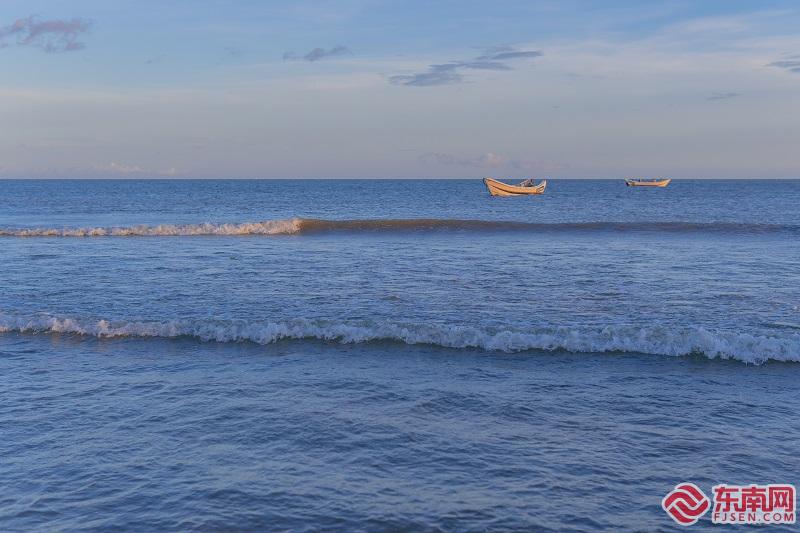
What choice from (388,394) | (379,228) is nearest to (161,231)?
(379,228)

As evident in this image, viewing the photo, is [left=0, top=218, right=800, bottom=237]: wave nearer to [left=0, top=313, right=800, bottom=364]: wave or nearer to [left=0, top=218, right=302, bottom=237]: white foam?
[left=0, top=218, right=302, bottom=237]: white foam

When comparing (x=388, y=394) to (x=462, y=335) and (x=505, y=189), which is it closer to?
(x=462, y=335)

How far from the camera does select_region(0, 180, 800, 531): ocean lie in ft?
25.4

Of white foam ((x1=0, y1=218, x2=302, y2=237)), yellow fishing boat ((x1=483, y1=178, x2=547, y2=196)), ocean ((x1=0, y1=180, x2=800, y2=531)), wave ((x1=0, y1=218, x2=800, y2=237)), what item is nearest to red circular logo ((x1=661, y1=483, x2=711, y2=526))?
ocean ((x1=0, y1=180, x2=800, y2=531))

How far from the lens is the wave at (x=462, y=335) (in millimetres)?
13922

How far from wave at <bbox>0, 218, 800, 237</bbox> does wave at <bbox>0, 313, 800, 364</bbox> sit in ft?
86.8

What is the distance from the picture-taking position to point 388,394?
37.4 ft

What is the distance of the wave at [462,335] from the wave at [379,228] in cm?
2647

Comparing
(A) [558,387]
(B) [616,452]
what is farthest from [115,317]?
(B) [616,452]

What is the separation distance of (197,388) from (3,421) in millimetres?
2903

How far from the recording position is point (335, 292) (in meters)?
20.3

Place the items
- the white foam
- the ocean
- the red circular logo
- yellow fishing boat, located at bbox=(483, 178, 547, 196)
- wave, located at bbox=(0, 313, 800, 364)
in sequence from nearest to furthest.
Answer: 1. the red circular logo
2. the ocean
3. wave, located at bbox=(0, 313, 800, 364)
4. the white foam
5. yellow fishing boat, located at bbox=(483, 178, 547, 196)

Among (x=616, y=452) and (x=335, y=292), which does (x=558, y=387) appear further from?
(x=335, y=292)

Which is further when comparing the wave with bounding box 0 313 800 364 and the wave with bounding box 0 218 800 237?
the wave with bounding box 0 218 800 237
